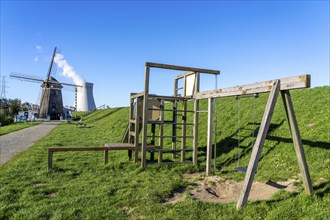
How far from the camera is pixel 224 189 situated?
222 inches

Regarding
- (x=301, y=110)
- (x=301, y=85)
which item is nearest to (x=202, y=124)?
(x=301, y=110)

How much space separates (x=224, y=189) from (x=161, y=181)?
149cm

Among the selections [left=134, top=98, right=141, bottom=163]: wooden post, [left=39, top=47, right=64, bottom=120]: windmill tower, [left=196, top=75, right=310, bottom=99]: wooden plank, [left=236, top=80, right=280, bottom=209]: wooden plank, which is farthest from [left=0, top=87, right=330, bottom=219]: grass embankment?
[left=39, top=47, right=64, bottom=120]: windmill tower

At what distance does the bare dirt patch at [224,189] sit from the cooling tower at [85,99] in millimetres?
66744

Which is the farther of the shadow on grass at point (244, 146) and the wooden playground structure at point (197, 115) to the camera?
the shadow on grass at point (244, 146)

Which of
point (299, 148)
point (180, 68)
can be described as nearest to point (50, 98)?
point (180, 68)

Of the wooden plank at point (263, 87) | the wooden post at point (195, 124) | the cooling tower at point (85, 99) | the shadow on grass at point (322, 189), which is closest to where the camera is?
the wooden plank at point (263, 87)

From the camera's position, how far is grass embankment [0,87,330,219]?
14.1 feet

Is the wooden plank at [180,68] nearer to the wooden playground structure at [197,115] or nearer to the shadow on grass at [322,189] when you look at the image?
the wooden playground structure at [197,115]

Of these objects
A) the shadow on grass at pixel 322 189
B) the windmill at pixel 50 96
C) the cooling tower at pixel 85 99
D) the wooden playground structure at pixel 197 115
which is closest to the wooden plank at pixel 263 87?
the wooden playground structure at pixel 197 115

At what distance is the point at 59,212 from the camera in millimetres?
4383

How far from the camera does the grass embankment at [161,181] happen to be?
4.29 metres

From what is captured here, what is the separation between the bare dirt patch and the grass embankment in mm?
235

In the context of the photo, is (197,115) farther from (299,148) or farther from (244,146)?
(299,148)
